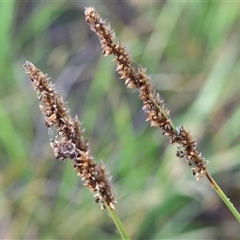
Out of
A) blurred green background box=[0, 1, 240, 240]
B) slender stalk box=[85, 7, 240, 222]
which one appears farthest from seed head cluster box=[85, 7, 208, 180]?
blurred green background box=[0, 1, 240, 240]

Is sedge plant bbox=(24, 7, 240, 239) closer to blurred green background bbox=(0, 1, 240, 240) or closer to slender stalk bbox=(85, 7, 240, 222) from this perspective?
slender stalk bbox=(85, 7, 240, 222)

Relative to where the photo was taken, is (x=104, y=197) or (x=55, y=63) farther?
(x=55, y=63)

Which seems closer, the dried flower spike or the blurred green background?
the dried flower spike

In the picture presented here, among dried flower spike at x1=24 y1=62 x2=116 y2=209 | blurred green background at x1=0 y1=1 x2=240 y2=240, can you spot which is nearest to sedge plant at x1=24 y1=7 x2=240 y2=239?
dried flower spike at x1=24 y1=62 x2=116 y2=209

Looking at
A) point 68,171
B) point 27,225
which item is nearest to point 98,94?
point 68,171

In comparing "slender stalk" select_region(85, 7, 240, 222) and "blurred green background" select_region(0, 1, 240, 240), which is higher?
"blurred green background" select_region(0, 1, 240, 240)

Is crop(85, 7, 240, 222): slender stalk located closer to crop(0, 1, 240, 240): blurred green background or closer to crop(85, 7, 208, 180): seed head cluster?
crop(85, 7, 208, 180): seed head cluster

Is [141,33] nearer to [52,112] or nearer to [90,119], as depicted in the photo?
[90,119]
